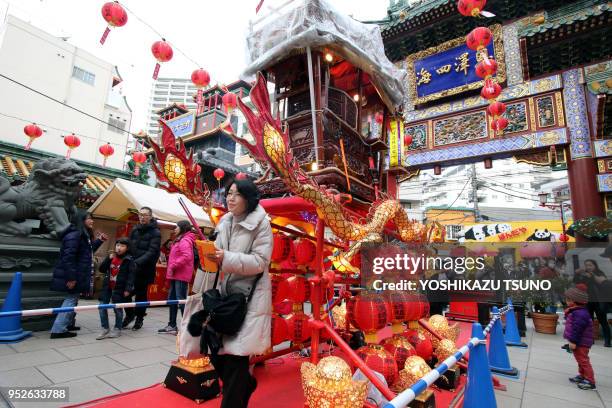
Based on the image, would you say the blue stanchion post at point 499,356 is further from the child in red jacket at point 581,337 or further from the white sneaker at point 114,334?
the white sneaker at point 114,334

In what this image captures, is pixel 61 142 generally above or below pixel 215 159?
above

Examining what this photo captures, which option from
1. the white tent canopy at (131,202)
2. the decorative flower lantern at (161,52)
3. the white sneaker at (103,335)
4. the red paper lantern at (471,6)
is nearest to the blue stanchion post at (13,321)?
the white sneaker at (103,335)

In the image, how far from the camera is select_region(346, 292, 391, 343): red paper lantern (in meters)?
2.67

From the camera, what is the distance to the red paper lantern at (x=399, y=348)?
2902 mm

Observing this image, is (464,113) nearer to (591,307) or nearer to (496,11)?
(496,11)

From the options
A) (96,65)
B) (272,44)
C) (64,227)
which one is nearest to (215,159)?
(64,227)

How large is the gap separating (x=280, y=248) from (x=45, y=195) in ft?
15.8

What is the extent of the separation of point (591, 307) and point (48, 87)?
1230 inches

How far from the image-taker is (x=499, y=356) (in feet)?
13.9

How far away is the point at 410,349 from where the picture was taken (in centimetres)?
303

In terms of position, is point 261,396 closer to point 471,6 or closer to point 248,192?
point 248,192

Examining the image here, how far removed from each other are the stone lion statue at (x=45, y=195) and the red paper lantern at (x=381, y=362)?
212 inches

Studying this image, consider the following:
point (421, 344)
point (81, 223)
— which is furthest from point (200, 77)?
point (421, 344)

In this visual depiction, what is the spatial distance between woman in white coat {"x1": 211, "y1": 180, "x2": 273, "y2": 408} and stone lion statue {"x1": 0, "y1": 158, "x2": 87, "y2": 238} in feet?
15.6
